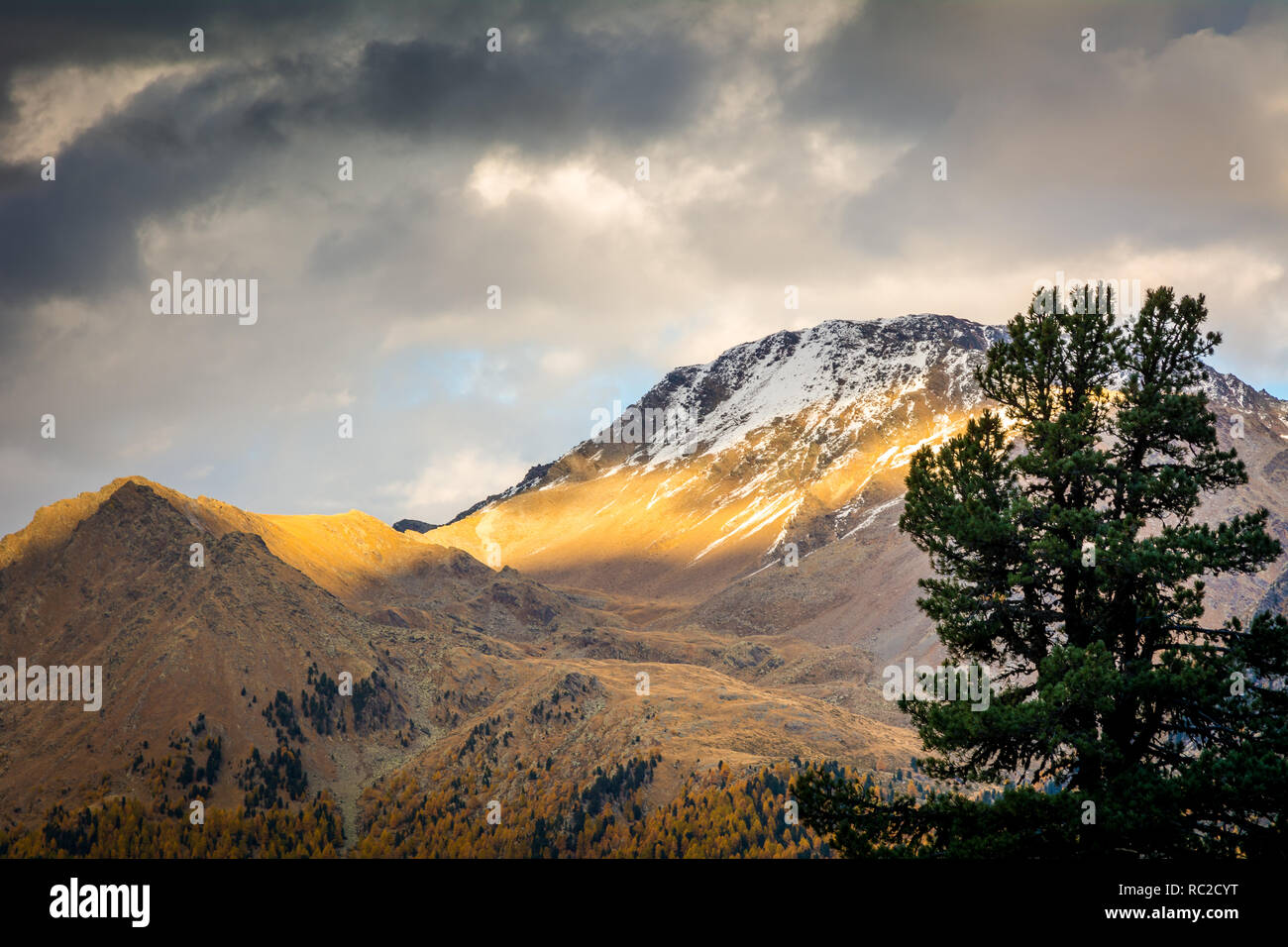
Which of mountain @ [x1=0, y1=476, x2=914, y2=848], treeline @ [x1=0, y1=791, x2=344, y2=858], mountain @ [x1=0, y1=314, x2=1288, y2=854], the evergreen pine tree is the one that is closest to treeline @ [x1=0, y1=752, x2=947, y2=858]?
treeline @ [x1=0, y1=791, x2=344, y2=858]

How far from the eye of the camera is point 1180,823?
13.7 metres

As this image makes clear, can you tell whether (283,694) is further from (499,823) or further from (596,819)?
(596,819)

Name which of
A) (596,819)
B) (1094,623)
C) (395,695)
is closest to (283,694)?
(395,695)

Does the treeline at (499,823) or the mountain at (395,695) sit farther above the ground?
the mountain at (395,695)

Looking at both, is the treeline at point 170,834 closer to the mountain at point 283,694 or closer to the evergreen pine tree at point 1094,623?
the mountain at point 283,694

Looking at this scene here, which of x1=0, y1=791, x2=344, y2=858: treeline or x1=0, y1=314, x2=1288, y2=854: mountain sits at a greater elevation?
x1=0, y1=314, x2=1288, y2=854: mountain

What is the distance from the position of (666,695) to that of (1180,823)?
79519 millimetres

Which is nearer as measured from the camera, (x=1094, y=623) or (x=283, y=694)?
(x=1094, y=623)

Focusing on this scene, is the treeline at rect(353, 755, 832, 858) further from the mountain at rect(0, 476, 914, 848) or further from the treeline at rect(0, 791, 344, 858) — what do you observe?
the treeline at rect(0, 791, 344, 858)

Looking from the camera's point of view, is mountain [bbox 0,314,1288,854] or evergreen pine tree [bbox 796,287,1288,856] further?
mountain [bbox 0,314,1288,854]

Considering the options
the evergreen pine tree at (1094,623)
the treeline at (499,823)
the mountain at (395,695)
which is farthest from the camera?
the mountain at (395,695)

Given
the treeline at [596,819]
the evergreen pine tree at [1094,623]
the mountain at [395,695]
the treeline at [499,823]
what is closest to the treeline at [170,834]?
the treeline at [499,823]
